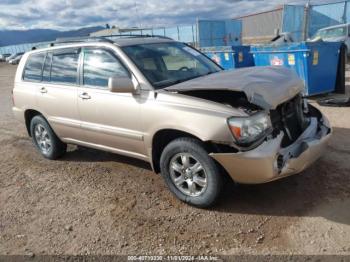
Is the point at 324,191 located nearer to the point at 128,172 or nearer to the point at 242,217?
the point at 242,217

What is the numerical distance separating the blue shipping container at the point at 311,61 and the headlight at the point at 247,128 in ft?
16.9

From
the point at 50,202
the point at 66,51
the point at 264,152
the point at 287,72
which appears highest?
the point at 66,51

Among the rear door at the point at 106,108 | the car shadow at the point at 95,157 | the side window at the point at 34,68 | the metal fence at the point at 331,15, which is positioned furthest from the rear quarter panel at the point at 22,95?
the metal fence at the point at 331,15

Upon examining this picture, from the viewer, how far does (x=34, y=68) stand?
5.62 meters

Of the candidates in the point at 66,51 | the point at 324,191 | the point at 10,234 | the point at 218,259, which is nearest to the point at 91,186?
the point at 10,234

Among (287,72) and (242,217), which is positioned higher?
(287,72)

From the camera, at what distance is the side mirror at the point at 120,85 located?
3.86 m

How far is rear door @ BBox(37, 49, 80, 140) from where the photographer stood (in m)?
4.84

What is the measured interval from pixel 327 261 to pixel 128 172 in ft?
9.32

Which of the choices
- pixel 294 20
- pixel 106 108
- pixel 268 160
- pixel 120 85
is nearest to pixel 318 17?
pixel 294 20

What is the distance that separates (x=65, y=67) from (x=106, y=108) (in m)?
1.13

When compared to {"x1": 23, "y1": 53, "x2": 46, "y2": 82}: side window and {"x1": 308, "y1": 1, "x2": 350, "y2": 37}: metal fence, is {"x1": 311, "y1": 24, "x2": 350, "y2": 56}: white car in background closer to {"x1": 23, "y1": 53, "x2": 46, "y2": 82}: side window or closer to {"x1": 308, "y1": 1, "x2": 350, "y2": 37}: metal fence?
{"x1": 308, "y1": 1, "x2": 350, "y2": 37}: metal fence

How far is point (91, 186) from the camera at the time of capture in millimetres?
4703

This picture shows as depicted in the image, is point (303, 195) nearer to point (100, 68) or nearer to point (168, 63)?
point (168, 63)
